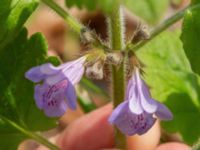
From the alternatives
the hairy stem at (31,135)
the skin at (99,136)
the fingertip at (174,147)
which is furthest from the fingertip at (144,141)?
the hairy stem at (31,135)

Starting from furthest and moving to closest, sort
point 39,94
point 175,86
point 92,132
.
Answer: point 92,132, point 175,86, point 39,94

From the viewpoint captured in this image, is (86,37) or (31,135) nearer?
(86,37)

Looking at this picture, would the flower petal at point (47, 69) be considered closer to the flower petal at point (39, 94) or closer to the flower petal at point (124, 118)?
the flower petal at point (39, 94)

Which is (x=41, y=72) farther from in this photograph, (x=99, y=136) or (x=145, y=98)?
(x=99, y=136)

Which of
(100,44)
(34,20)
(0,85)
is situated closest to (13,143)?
(0,85)

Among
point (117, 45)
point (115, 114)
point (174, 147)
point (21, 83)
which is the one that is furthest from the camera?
point (174, 147)

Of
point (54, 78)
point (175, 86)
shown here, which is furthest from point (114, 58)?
point (175, 86)
